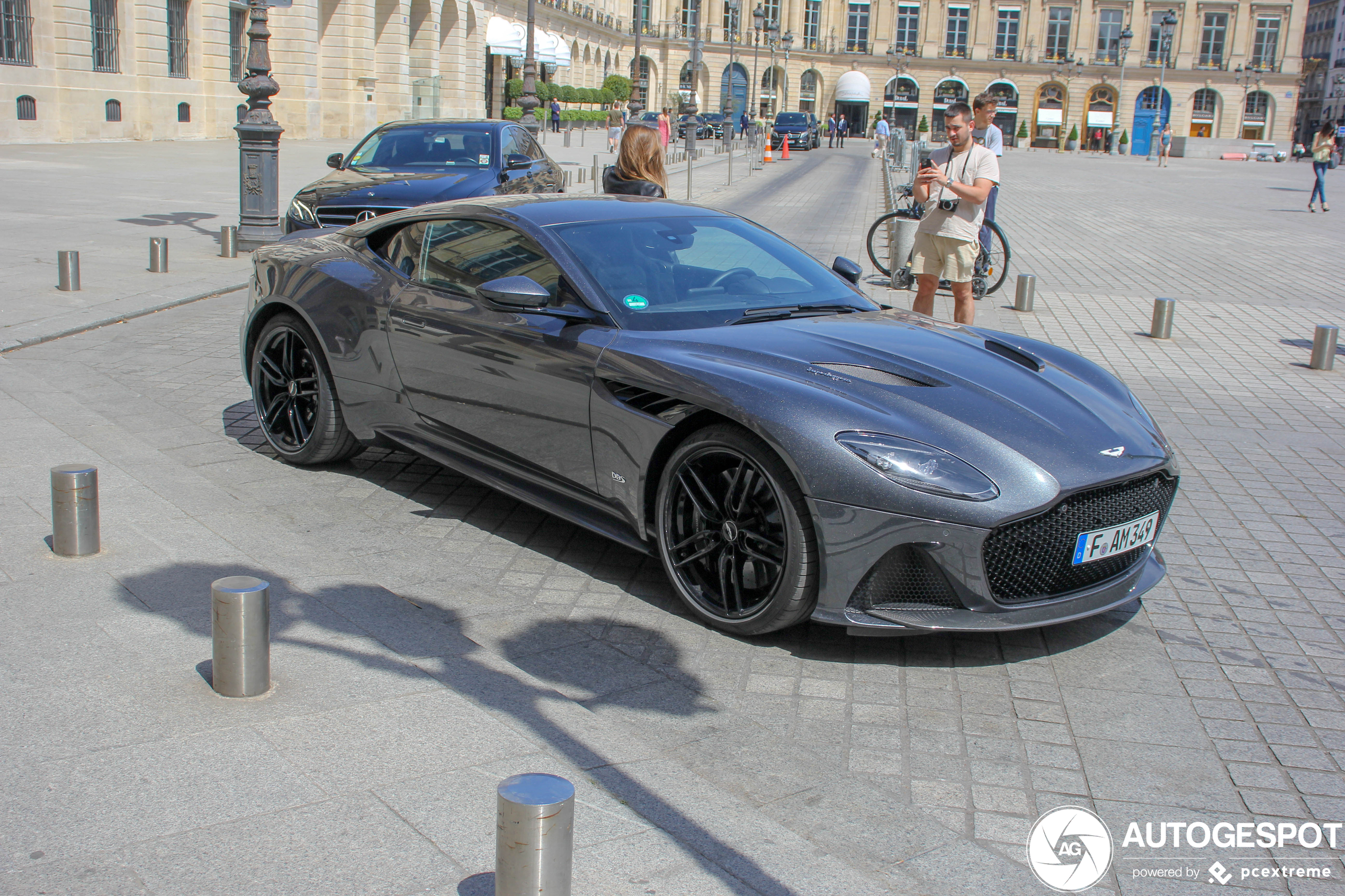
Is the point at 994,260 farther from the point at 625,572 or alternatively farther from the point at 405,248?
the point at 625,572

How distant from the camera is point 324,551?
Answer: 4734 mm

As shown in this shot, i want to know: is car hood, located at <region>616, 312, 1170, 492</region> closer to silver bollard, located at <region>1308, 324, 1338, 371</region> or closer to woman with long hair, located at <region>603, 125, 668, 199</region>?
woman with long hair, located at <region>603, 125, 668, 199</region>

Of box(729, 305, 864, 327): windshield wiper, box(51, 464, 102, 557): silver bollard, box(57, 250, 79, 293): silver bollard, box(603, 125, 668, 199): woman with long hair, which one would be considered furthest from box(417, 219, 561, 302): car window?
box(57, 250, 79, 293): silver bollard

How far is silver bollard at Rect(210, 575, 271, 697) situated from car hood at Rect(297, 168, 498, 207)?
8.72m

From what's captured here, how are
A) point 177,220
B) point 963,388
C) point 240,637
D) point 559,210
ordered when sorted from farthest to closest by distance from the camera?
point 177,220, point 559,210, point 963,388, point 240,637

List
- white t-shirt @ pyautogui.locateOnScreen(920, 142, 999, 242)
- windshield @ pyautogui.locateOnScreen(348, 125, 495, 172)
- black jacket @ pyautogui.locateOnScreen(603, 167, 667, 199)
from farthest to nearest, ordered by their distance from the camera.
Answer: windshield @ pyautogui.locateOnScreen(348, 125, 495, 172) → white t-shirt @ pyautogui.locateOnScreen(920, 142, 999, 242) → black jacket @ pyautogui.locateOnScreen(603, 167, 667, 199)

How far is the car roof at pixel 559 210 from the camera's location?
507 centimetres

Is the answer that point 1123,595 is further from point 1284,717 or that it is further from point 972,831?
point 972,831

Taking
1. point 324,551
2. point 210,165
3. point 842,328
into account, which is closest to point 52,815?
point 324,551

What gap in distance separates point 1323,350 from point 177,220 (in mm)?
13426

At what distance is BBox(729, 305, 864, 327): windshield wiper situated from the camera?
469 centimetres

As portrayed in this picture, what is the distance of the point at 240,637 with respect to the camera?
329 centimetres

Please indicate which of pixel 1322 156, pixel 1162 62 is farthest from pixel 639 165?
pixel 1162 62

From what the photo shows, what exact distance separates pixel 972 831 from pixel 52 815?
2.13 m
